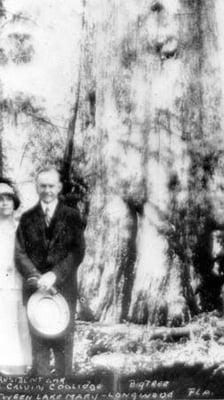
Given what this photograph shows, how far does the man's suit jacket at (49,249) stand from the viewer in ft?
12.7

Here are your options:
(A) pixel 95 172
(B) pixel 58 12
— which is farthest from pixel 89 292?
(B) pixel 58 12

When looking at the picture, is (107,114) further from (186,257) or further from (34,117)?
(186,257)

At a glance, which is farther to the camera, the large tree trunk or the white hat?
the large tree trunk

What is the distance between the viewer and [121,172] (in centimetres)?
406

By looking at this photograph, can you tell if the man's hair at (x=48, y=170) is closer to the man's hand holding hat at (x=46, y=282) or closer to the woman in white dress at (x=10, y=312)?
the woman in white dress at (x=10, y=312)

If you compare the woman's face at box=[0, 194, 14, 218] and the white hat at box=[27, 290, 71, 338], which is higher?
the woman's face at box=[0, 194, 14, 218]

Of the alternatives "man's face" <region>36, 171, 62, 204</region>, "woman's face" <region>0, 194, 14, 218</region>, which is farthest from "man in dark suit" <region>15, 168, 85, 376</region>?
"woman's face" <region>0, 194, 14, 218</region>

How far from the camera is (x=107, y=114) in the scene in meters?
4.08

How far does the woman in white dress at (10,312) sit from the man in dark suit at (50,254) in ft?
0.17

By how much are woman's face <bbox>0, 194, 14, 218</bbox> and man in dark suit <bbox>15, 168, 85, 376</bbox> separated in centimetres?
10

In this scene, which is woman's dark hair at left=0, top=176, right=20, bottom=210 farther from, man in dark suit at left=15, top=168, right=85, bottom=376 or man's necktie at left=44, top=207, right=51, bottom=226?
man's necktie at left=44, top=207, right=51, bottom=226

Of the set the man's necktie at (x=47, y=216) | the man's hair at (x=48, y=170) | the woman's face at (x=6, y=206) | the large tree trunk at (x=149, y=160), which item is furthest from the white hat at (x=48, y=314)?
the man's hair at (x=48, y=170)

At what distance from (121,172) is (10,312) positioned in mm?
1206

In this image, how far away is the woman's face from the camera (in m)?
3.97
